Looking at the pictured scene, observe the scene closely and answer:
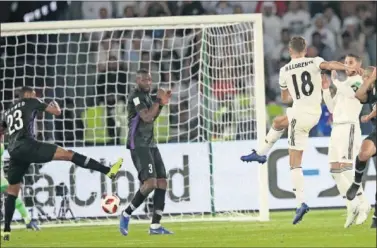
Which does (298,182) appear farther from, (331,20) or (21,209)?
(331,20)

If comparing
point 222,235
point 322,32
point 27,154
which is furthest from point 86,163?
point 322,32

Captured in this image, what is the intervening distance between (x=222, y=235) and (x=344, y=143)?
2.15 m

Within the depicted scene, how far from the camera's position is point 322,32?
2227cm

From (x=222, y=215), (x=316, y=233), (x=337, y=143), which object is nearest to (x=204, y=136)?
(x=222, y=215)

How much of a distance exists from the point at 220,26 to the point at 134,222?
3.13 metres

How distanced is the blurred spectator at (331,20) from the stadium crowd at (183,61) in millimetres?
19

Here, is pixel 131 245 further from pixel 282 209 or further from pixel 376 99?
pixel 282 209

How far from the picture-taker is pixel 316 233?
13664 millimetres

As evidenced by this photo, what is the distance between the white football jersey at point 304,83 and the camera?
44.2ft

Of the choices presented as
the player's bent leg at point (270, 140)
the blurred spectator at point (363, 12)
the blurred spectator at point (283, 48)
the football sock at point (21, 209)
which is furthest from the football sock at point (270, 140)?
the blurred spectator at point (363, 12)

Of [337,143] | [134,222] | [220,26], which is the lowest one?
[134,222]

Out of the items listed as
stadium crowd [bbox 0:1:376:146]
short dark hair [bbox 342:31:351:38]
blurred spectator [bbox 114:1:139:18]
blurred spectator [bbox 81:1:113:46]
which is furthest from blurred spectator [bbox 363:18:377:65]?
blurred spectator [bbox 81:1:113:46]

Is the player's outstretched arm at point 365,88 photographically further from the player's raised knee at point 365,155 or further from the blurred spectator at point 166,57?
the blurred spectator at point 166,57

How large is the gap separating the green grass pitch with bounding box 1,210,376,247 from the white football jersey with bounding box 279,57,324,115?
1453 mm
